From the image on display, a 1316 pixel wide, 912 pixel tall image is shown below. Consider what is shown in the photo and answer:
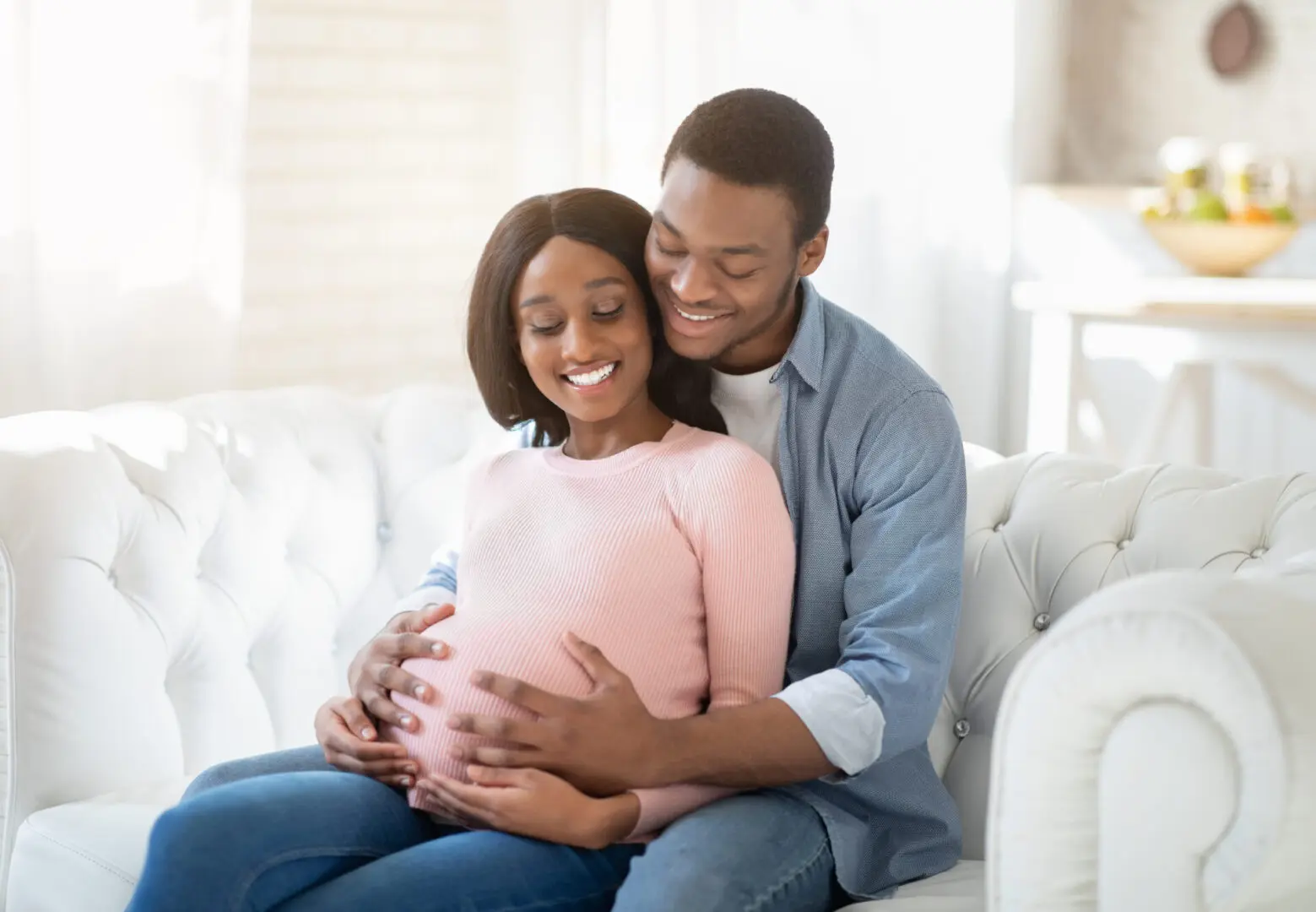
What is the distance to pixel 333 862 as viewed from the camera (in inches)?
50.7

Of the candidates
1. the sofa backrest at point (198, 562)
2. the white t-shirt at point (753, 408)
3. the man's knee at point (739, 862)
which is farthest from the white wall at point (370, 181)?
the man's knee at point (739, 862)

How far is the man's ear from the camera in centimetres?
151

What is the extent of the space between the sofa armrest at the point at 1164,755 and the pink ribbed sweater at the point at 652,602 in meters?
0.32

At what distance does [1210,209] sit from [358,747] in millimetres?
2296

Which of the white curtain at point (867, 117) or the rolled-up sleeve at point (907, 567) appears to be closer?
the rolled-up sleeve at point (907, 567)

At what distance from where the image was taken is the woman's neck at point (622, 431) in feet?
5.05

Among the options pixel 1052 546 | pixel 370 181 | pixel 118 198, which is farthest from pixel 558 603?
pixel 370 181

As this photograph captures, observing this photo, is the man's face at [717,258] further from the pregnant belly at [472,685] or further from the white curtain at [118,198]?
the white curtain at [118,198]

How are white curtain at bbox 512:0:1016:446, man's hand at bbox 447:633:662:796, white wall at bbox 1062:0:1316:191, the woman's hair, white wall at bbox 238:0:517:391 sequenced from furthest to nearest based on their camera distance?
1. white wall at bbox 1062:0:1316:191
2. white curtain at bbox 512:0:1016:446
3. white wall at bbox 238:0:517:391
4. the woman's hair
5. man's hand at bbox 447:633:662:796

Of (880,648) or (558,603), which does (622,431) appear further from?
(880,648)

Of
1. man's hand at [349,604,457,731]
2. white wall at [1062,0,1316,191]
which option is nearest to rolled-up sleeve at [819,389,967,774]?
man's hand at [349,604,457,731]

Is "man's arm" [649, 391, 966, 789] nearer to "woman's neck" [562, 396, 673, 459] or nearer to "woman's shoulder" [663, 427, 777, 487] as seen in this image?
"woman's shoulder" [663, 427, 777, 487]

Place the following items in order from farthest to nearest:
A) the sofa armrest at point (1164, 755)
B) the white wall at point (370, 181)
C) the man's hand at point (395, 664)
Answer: the white wall at point (370, 181), the man's hand at point (395, 664), the sofa armrest at point (1164, 755)

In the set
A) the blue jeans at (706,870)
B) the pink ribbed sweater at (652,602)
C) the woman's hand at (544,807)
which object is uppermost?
the pink ribbed sweater at (652,602)
